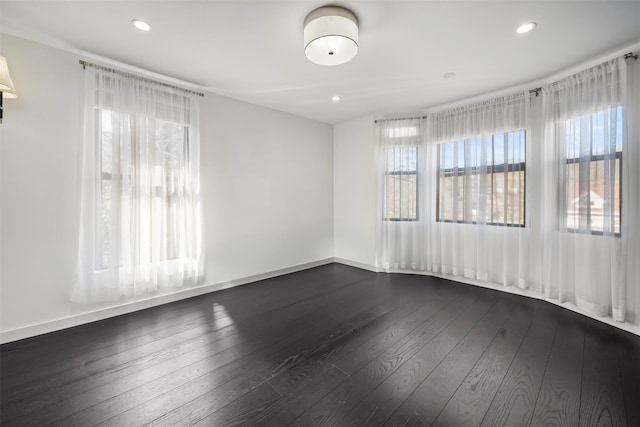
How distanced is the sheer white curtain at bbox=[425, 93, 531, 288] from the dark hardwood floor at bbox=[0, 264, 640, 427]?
714mm

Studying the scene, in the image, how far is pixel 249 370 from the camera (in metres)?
1.82

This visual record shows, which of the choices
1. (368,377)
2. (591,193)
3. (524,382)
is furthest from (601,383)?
(591,193)

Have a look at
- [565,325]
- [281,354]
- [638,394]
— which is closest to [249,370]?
[281,354]

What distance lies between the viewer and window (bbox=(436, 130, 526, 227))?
10.5 feet

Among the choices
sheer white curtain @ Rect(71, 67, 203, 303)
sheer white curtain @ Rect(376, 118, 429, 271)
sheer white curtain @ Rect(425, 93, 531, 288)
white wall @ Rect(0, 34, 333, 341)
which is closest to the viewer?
white wall @ Rect(0, 34, 333, 341)

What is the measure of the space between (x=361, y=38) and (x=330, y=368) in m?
2.71

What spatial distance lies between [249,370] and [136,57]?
3.09 meters

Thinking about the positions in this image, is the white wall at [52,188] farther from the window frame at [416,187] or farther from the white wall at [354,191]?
the window frame at [416,187]

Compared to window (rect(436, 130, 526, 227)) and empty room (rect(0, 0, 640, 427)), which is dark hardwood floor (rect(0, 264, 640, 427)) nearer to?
empty room (rect(0, 0, 640, 427))

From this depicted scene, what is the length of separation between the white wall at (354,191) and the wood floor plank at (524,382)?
7.85 feet

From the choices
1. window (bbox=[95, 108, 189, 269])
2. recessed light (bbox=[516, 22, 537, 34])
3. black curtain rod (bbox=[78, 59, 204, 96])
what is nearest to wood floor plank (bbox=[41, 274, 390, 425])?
window (bbox=[95, 108, 189, 269])

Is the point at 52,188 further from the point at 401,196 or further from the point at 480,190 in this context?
the point at 480,190

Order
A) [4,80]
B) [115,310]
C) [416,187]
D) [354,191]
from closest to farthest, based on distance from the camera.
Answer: [4,80] < [115,310] < [416,187] < [354,191]

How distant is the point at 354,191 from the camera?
4656 millimetres
